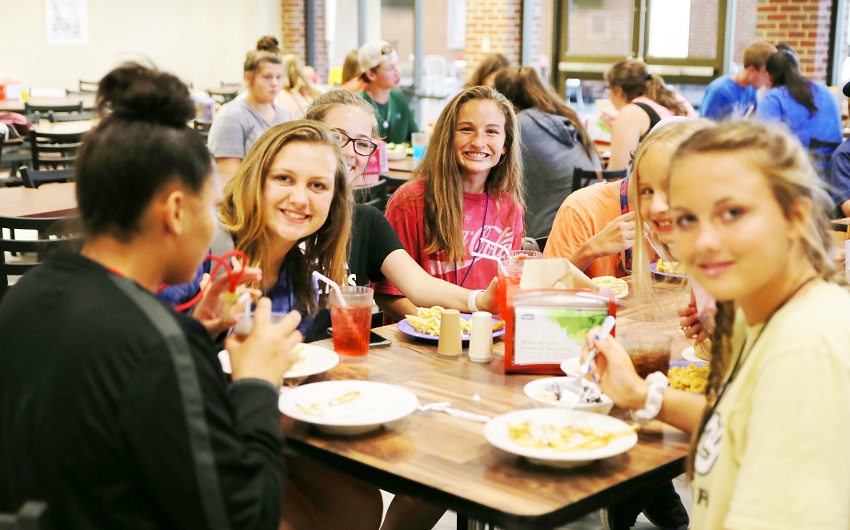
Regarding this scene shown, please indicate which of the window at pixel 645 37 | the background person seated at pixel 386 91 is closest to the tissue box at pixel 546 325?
the background person seated at pixel 386 91

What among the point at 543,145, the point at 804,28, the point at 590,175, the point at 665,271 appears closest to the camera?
the point at 665,271

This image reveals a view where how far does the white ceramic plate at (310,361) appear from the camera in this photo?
6.34 feet

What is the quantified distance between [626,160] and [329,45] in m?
7.52

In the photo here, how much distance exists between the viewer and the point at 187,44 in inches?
506

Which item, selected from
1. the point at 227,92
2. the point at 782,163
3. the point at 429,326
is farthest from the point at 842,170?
the point at 227,92

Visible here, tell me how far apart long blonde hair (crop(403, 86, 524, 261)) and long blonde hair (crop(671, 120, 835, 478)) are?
175cm

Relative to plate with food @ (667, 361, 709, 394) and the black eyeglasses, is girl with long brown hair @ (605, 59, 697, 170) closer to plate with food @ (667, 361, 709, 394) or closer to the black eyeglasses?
the black eyeglasses

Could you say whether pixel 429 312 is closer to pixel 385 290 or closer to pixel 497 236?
pixel 385 290

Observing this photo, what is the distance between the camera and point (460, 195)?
10.2ft

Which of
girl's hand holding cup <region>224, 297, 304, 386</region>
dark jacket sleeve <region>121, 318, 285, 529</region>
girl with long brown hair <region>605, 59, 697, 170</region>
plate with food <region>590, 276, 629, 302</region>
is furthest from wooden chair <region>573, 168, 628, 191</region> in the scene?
dark jacket sleeve <region>121, 318, 285, 529</region>

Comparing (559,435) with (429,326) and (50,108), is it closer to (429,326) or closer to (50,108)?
(429,326)

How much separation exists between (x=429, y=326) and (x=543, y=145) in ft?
9.17

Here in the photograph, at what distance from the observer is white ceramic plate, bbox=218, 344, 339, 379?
193 cm

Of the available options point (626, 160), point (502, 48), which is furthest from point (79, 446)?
point (502, 48)
